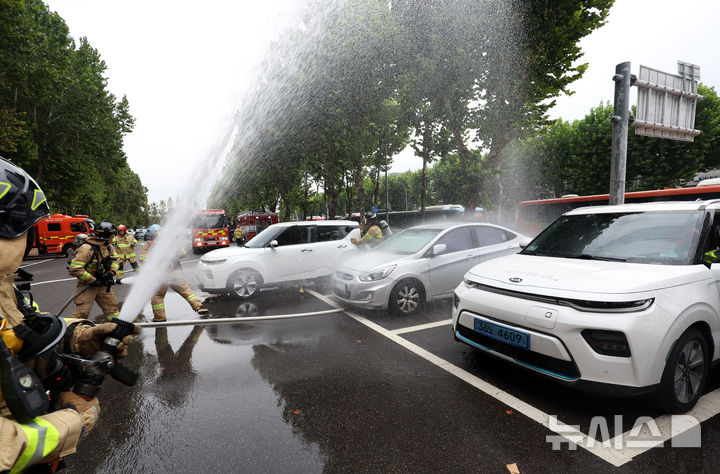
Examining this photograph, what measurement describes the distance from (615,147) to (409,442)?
7457 millimetres

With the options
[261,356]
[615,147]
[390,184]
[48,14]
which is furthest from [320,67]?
[390,184]

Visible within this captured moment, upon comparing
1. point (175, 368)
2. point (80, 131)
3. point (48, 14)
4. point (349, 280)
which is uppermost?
point (48, 14)

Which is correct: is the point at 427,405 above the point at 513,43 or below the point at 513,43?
below

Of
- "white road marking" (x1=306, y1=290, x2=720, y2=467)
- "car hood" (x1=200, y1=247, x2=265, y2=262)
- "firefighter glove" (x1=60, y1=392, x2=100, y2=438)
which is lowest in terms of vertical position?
"white road marking" (x1=306, y1=290, x2=720, y2=467)

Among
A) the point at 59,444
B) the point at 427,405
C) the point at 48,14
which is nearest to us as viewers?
the point at 59,444

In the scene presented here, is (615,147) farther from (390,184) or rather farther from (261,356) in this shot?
(390,184)

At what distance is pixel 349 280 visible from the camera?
254 inches

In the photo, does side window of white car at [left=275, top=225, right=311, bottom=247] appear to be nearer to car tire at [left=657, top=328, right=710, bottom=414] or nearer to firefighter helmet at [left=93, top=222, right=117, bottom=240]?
firefighter helmet at [left=93, top=222, right=117, bottom=240]

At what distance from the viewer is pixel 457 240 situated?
694cm

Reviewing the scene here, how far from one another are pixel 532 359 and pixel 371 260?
3.77 metres

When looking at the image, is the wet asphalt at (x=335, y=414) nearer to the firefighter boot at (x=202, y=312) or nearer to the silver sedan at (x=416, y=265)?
the silver sedan at (x=416, y=265)

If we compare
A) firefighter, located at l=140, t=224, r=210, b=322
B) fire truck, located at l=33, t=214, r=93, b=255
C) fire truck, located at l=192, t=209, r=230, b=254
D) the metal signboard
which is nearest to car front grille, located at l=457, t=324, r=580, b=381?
firefighter, located at l=140, t=224, r=210, b=322

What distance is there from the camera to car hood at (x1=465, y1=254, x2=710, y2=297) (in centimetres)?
292

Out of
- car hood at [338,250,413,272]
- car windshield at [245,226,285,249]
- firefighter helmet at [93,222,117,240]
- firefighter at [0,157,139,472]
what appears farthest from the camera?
car windshield at [245,226,285,249]
